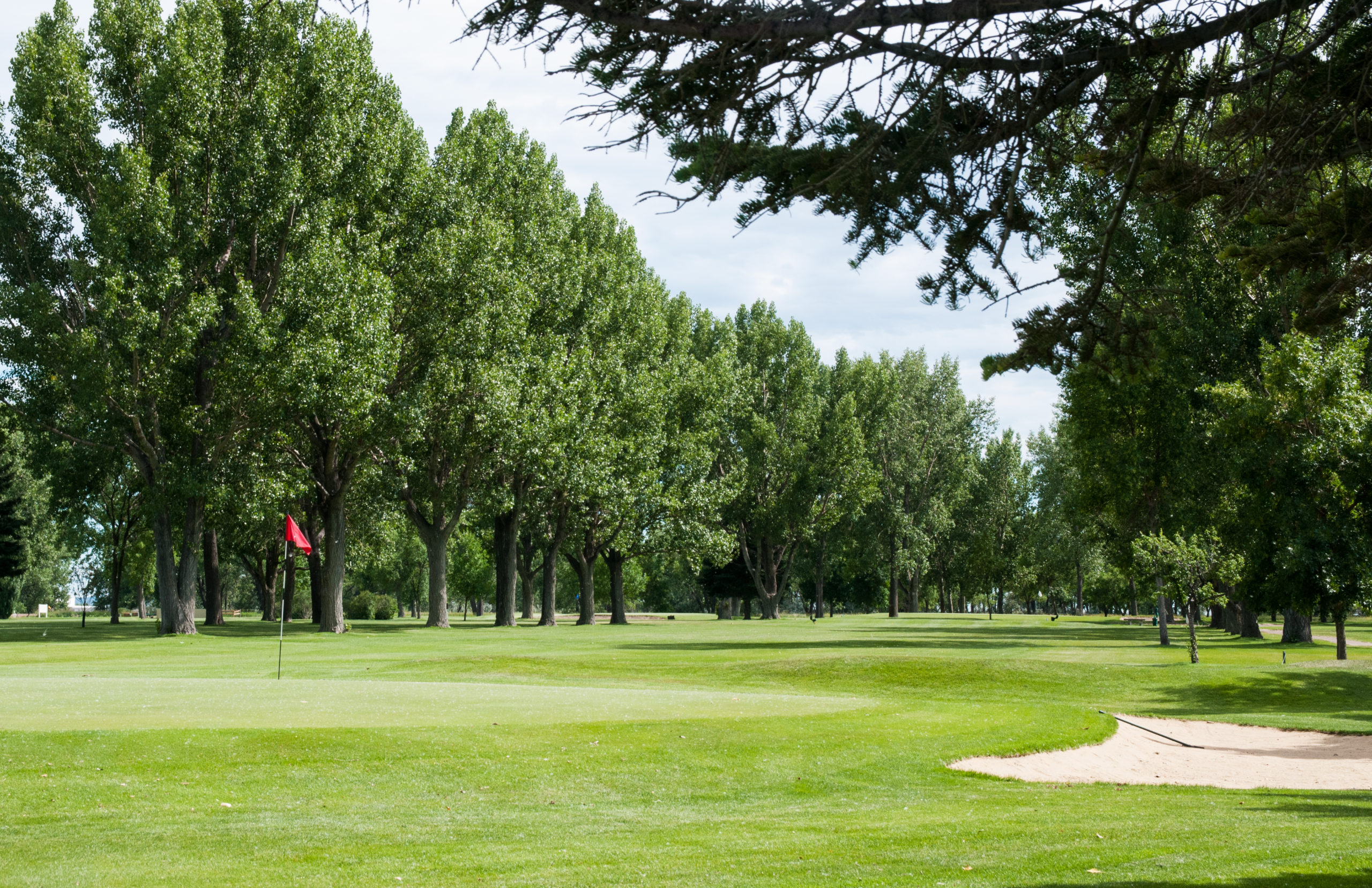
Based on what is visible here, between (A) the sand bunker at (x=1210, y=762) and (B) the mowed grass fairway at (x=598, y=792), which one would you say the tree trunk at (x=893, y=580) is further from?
(A) the sand bunker at (x=1210, y=762)

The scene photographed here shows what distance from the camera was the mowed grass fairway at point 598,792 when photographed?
8.38 meters

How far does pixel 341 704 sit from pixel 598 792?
603cm

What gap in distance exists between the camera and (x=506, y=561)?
2012 inches

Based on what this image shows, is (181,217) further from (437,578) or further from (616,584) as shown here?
(616,584)

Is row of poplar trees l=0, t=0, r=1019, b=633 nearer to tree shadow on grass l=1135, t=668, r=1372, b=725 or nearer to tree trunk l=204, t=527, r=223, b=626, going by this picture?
tree trunk l=204, t=527, r=223, b=626

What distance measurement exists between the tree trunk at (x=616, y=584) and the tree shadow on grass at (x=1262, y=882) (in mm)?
51995

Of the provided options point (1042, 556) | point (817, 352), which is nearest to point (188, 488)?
point (817, 352)

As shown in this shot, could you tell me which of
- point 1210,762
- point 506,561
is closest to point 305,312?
point 506,561

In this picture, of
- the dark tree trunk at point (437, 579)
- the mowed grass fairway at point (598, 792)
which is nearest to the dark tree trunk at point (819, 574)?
the dark tree trunk at point (437, 579)

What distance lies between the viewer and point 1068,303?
350 inches

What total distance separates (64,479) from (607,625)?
1076 inches

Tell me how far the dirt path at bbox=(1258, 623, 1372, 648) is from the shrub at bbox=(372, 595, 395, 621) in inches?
2469

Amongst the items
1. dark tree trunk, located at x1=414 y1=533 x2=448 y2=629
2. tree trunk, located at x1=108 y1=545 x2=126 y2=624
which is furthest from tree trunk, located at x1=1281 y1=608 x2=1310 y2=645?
tree trunk, located at x1=108 y1=545 x2=126 y2=624

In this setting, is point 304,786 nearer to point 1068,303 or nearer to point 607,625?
point 1068,303
